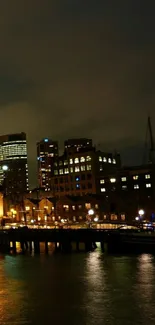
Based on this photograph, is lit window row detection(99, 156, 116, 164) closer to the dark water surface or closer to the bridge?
the bridge

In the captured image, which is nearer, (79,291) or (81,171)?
(79,291)

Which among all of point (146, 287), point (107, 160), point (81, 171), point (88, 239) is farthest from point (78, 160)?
point (146, 287)

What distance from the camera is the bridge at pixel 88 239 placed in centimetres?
7262

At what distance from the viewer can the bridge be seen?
238ft

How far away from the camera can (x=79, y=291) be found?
4578 cm

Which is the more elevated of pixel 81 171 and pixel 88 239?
pixel 81 171

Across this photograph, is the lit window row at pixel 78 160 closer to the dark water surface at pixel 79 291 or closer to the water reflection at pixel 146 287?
the dark water surface at pixel 79 291

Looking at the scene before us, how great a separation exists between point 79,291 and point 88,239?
114 ft

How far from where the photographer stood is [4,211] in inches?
6171

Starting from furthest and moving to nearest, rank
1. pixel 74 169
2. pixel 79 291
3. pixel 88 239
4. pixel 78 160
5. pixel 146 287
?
1. pixel 74 169
2. pixel 78 160
3. pixel 88 239
4. pixel 79 291
5. pixel 146 287

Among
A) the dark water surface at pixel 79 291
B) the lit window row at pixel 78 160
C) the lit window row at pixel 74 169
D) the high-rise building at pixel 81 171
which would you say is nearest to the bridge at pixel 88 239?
the dark water surface at pixel 79 291

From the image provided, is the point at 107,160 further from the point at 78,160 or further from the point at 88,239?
the point at 88,239

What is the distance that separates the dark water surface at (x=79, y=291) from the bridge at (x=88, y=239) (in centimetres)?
613

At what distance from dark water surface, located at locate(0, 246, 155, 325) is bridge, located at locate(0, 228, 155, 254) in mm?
6130
